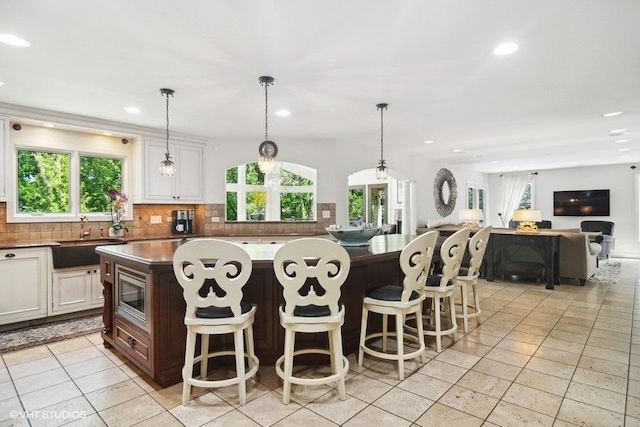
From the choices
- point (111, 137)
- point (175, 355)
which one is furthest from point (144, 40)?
point (111, 137)

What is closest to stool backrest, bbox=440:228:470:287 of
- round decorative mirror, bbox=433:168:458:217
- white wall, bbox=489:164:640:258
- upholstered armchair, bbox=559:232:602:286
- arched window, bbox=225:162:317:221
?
arched window, bbox=225:162:317:221

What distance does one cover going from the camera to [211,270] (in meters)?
2.09

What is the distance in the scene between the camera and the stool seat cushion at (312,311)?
2.19 metres

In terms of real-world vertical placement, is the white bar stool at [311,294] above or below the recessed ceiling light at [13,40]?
below

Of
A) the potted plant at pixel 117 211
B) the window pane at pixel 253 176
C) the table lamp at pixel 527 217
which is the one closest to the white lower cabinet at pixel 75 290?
the potted plant at pixel 117 211

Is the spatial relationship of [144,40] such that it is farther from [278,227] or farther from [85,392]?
[278,227]

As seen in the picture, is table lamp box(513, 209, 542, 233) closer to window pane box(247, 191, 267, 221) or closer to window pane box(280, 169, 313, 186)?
window pane box(280, 169, 313, 186)

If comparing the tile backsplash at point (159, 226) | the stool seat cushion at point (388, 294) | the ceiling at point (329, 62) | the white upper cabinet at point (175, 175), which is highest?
the ceiling at point (329, 62)

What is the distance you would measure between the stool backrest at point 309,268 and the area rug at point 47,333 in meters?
2.60

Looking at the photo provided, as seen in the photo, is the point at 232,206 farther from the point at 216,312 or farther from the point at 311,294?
the point at 311,294

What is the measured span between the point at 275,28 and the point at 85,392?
8.92 ft

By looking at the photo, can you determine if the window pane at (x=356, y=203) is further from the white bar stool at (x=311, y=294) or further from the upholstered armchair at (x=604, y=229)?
the white bar stool at (x=311, y=294)

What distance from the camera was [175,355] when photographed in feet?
8.00

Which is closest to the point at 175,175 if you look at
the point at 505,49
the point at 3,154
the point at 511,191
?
the point at 3,154
